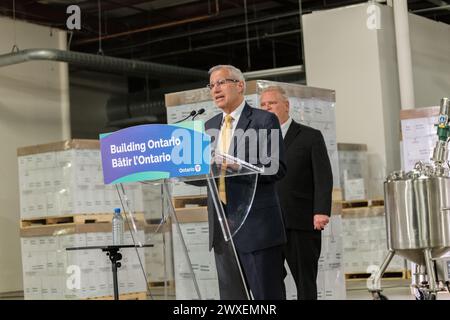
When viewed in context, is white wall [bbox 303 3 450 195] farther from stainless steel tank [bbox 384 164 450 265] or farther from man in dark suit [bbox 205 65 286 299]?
stainless steel tank [bbox 384 164 450 265]

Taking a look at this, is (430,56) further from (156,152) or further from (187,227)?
(156,152)

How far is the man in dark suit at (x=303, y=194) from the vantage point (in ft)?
15.1

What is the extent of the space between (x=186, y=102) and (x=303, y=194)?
6.38 feet

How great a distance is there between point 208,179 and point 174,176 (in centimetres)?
15

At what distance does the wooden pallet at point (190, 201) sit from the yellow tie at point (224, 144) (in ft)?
0.43

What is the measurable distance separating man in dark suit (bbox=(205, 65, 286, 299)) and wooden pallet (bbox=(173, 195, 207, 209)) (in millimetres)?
151

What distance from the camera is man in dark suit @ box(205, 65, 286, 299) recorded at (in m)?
3.59

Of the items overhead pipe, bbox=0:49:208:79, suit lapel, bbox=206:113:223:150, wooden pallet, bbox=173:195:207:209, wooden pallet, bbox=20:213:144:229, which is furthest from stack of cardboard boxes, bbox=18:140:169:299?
suit lapel, bbox=206:113:223:150

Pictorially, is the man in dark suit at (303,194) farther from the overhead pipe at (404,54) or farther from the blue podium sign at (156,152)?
the overhead pipe at (404,54)

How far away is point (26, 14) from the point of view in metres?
10.0

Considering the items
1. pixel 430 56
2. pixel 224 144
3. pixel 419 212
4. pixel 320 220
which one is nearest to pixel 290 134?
pixel 320 220
